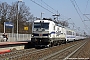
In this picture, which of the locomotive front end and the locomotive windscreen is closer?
the locomotive front end

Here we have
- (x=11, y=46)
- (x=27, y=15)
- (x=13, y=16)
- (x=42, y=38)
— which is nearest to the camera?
(x=11, y=46)

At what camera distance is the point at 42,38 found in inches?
1070

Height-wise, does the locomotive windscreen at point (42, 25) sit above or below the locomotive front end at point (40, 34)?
above

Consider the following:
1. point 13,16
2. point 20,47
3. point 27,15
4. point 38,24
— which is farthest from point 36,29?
point 27,15

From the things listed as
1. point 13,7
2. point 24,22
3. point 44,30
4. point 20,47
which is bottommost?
point 20,47

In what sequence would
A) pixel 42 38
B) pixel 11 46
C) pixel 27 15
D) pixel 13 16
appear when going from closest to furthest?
pixel 11 46
pixel 42 38
pixel 13 16
pixel 27 15

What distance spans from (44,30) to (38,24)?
123 cm

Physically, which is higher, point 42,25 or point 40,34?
point 42,25

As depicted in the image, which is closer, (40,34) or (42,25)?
(40,34)

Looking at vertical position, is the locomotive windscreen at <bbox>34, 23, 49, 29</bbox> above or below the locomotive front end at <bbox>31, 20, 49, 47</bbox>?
above

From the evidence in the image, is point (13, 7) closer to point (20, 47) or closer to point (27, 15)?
point (27, 15)

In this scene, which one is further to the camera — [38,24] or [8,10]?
[8,10]

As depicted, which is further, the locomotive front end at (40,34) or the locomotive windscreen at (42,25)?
the locomotive windscreen at (42,25)

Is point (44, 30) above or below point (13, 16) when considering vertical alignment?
below
